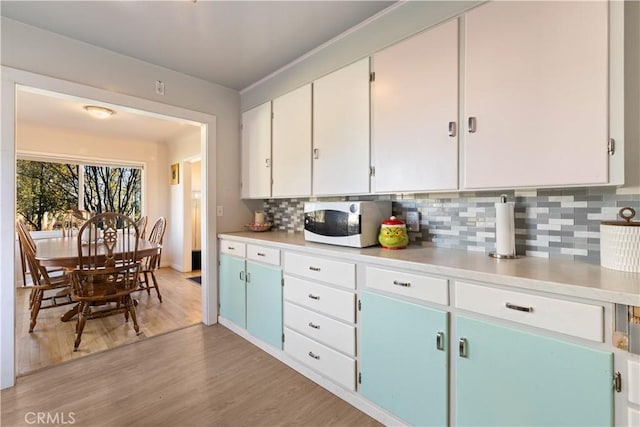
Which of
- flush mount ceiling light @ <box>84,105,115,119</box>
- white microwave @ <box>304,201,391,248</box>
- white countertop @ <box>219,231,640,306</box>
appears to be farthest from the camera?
flush mount ceiling light @ <box>84,105,115,119</box>

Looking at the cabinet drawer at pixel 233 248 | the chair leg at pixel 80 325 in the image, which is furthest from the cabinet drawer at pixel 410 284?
the chair leg at pixel 80 325

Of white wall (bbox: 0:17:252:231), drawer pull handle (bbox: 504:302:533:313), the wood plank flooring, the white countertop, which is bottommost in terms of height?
the wood plank flooring

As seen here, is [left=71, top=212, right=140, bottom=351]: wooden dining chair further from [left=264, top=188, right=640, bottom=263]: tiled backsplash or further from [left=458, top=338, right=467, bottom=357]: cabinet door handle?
[left=458, top=338, right=467, bottom=357]: cabinet door handle

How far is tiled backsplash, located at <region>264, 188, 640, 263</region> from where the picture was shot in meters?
1.32

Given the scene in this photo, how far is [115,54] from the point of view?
2.29 meters

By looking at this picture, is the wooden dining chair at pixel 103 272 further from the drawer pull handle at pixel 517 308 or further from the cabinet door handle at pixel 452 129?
the drawer pull handle at pixel 517 308

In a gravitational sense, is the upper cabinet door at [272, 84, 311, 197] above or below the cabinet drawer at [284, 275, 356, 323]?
above

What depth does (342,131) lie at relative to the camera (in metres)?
2.06

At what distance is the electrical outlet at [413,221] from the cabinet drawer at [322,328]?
78cm

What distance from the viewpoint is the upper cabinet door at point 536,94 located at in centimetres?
113

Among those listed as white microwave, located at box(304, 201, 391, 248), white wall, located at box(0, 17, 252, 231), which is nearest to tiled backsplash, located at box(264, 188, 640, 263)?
white microwave, located at box(304, 201, 391, 248)

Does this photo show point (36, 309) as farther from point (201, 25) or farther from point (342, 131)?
point (342, 131)

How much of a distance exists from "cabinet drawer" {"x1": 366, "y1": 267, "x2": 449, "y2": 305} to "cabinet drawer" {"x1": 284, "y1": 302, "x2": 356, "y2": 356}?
36 cm

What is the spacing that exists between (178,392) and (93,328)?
1601 mm
